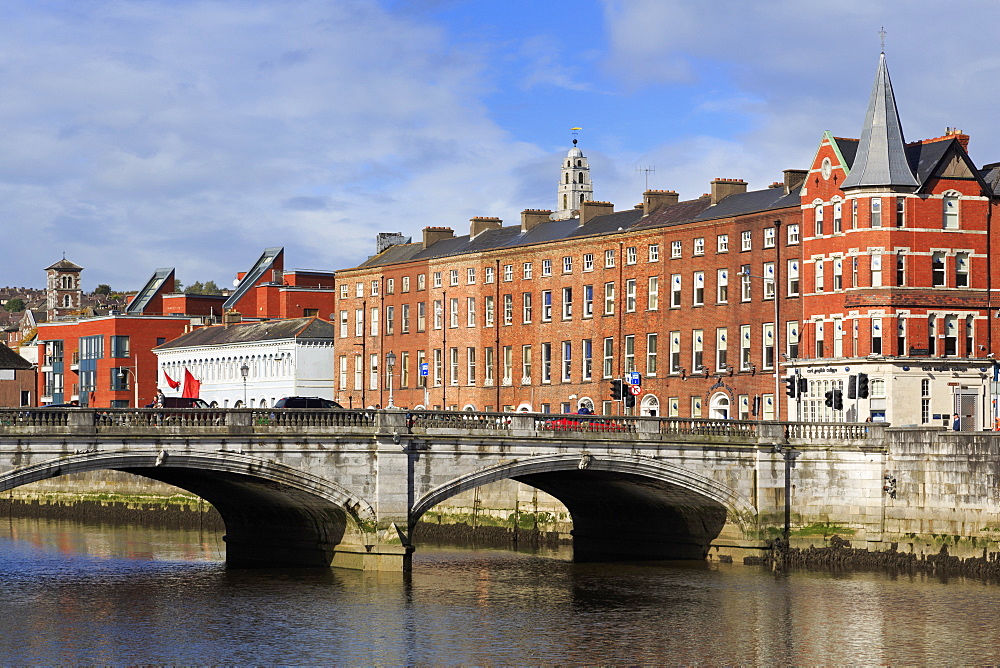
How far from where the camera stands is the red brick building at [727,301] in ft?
284

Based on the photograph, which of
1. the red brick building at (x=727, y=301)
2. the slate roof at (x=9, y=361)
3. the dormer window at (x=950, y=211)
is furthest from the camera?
the slate roof at (x=9, y=361)

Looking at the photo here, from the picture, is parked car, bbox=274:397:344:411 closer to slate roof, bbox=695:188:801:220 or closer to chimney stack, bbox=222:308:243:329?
slate roof, bbox=695:188:801:220

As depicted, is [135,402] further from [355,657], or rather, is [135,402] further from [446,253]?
[355,657]

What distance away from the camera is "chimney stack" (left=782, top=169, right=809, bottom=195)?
97.2 m

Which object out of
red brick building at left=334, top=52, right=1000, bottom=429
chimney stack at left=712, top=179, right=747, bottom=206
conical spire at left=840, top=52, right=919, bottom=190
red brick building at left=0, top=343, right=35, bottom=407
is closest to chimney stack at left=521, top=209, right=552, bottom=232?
red brick building at left=334, top=52, right=1000, bottom=429

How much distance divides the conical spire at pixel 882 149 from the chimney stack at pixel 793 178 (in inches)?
376

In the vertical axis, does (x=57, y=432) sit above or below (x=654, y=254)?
below

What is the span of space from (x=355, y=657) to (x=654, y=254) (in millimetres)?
57032

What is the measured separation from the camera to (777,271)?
307 feet

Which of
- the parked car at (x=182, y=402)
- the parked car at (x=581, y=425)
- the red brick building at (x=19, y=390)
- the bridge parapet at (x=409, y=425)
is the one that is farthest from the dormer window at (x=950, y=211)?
the red brick building at (x=19, y=390)

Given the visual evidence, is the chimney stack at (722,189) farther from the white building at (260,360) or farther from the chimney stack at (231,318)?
the chimney stack at (231,318)

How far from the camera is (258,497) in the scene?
234 ft

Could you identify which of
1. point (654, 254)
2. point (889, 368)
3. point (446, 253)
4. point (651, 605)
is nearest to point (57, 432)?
point (651, 605)

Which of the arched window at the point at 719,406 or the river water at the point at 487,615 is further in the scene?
the arched window at the point at 719,406
